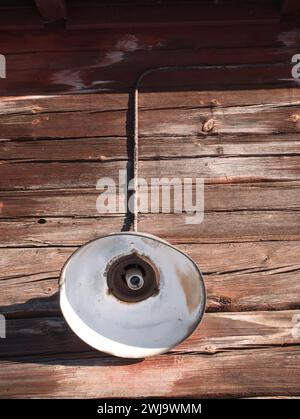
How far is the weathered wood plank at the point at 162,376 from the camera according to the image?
2465 mm

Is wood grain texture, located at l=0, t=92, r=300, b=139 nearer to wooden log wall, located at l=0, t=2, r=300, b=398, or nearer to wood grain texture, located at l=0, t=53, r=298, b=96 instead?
wooden log wall, located at l=0, t=2, r=300, b=398

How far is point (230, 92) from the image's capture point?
295cm

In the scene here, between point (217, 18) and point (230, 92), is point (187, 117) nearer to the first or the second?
point (230, 92)

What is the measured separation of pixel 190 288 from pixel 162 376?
0.58 m

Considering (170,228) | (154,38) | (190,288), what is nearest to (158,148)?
(170,228)

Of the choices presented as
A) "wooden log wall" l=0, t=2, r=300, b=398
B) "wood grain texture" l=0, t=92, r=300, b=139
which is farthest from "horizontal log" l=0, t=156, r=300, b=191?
"wood grain texture" l=0, t=92, r=300, b=139

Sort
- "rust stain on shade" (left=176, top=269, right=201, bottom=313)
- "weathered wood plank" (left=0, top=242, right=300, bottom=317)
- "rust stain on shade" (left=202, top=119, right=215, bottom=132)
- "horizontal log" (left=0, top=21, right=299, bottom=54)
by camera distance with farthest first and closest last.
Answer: "horizontal log" (left=0, top=21, right=299, bottom=54) → "rust stain on shade" (left=202, top=119, right=215, bottom=132) → "weathered wood plank" (left=0, top=242, right=300, bottom=317) → "rust stain on shade" (left=176, top=269, right=201, bottom=313)

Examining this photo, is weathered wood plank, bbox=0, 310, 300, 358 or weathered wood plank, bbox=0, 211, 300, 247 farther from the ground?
weathered wood plank, bbox=0, 211, 300, 247

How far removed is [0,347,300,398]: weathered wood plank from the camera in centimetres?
246

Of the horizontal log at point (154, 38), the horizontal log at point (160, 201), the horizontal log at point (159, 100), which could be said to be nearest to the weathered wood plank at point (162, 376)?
the horizontal log at point (160, 201)

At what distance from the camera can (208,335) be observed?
8.45 ft

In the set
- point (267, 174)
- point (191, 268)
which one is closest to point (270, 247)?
point (267, 174)

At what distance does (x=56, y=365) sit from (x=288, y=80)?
1954mm

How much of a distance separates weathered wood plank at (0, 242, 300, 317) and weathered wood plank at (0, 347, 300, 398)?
0.24 metres
